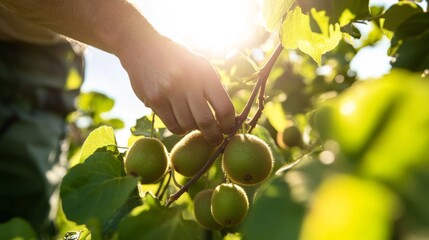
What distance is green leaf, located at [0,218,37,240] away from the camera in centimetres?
125

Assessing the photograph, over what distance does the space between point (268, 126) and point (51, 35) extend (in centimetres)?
141

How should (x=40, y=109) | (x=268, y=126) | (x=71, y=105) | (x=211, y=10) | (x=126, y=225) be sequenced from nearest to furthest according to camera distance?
1. (x=126, y=225)
2. (x=211, y=10)
3. (x=268, y=126)
4. (x=40, y=109)
5. (x=71, y=105)

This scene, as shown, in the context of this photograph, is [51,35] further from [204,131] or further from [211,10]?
[204,131]

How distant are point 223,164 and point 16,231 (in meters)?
0.54

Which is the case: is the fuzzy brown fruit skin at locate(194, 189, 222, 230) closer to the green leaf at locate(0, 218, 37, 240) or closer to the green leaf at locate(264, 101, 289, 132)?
the green leaf at locate(0, 218, 37, 240)

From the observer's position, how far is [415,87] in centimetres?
51

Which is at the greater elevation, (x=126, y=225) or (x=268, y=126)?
(x=126, y=225)

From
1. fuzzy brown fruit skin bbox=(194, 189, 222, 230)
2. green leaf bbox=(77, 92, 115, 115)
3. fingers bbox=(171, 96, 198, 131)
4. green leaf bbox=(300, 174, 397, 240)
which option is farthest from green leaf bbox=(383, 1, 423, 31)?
green leaf bbox=(77, 92, 115, 115)

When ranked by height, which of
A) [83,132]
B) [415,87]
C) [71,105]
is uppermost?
[415,87]

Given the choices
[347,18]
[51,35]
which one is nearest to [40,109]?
[51,35]

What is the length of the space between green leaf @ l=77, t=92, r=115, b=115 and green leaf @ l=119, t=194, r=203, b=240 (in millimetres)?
3274

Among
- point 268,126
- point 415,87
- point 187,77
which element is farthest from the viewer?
point 268,126

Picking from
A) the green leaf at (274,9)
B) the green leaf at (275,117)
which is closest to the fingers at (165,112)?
the green leaf at (274,9)

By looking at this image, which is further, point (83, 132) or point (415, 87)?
point (83, 132)
